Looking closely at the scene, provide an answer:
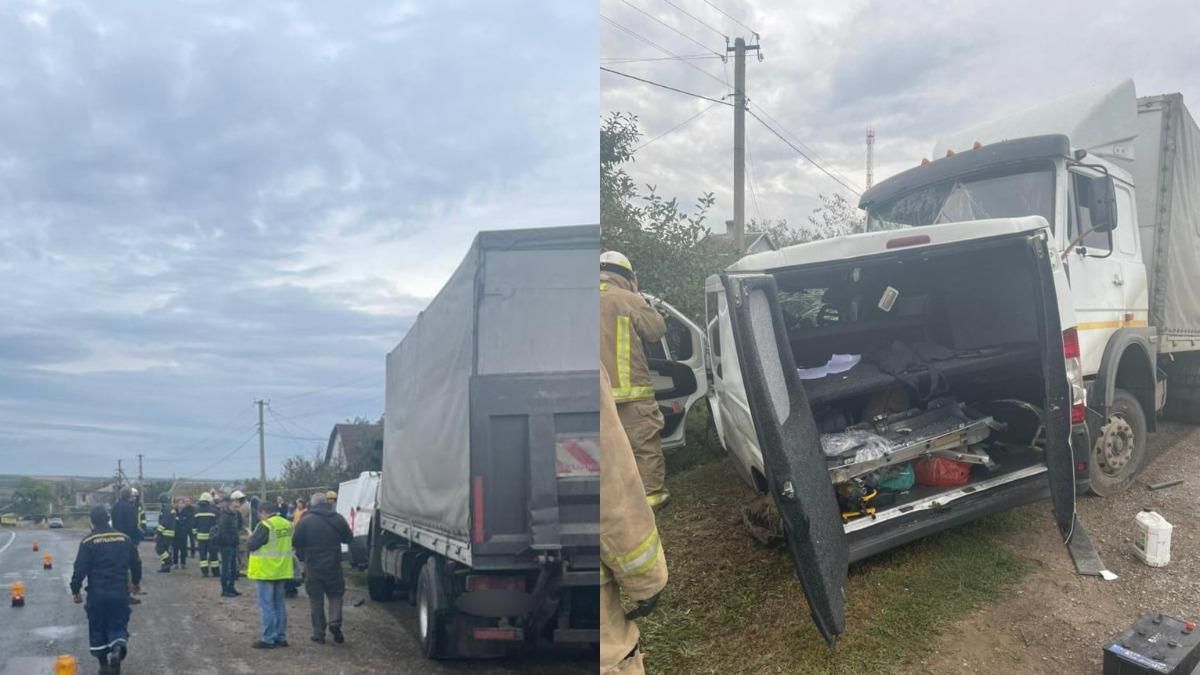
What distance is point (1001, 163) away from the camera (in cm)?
568

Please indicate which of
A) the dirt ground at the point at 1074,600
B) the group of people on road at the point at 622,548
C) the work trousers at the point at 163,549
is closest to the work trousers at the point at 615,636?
the group of people on road at the point at 622,548

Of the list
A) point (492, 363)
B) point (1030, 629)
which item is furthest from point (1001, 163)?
point (492, 363)

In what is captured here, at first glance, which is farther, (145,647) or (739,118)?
(739,118)

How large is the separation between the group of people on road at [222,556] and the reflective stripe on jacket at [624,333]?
1.07 m

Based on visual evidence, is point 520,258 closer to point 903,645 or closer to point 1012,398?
point 903,645

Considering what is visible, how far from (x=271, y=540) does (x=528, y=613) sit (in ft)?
2.81

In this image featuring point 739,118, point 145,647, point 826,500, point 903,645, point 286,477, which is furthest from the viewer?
point 739,118

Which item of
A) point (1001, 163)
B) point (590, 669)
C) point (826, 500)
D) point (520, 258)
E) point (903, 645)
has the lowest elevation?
point (903, 645)

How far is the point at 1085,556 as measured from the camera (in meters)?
4.66

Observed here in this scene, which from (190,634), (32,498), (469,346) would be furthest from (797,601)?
(32,498)

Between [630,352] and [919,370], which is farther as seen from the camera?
[919,370]

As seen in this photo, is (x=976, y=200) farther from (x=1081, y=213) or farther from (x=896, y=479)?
(x=896, y=479)

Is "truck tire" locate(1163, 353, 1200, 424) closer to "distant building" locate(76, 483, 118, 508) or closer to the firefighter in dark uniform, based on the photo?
the firefighter in dark uniform

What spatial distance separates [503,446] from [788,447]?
110 cm
